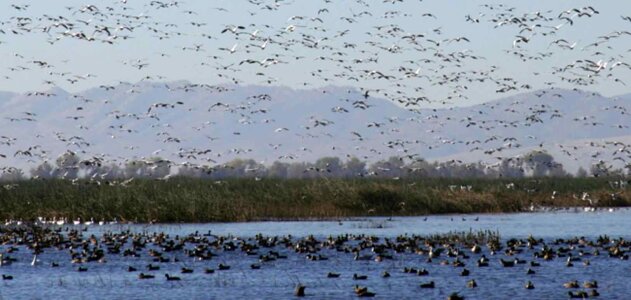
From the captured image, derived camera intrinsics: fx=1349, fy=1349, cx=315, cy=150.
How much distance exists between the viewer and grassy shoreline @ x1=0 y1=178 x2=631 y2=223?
61531 millimetres

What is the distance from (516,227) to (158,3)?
23165mm

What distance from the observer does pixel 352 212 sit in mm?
67750

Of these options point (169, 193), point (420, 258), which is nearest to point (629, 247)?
point (420, 258)

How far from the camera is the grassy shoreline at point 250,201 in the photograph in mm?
61531

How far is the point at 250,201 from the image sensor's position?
67.4 metres

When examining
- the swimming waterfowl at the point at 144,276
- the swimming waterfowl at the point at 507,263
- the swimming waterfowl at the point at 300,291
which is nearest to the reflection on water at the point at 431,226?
the swimming waterfowl at the point at 507,263

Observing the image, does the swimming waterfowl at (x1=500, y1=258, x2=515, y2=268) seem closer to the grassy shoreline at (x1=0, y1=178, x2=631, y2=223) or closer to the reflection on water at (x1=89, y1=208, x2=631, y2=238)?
the reflection on water at (x1=89, y1=208, x2=631, y2=238)

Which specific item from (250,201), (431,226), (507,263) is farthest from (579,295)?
(250,201)

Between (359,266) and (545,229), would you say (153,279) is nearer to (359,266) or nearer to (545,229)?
(359,266)

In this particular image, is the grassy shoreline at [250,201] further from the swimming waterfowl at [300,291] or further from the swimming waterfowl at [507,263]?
the swimming waterfowl at [300,291]

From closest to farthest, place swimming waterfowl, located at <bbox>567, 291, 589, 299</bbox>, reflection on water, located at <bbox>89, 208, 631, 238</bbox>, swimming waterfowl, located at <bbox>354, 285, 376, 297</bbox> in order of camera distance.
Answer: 1. swimming waterfowl, located at <bbox>567, 291, 589, 299</bbox>
2. swimming waterfowl, located at <bbox>354, 285, 376, 297</bbox>
3. reflection on water, located at <bbox>89, 208, 631, 238</bbox>

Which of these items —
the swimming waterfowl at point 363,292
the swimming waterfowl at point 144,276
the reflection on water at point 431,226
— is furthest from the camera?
the reflection on water at point 431,226

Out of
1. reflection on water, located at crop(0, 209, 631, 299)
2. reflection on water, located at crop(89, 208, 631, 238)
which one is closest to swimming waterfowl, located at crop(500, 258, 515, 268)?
reflection on water, located at crop(0, 209, 631, 299)

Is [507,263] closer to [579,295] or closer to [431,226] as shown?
[579,295]
